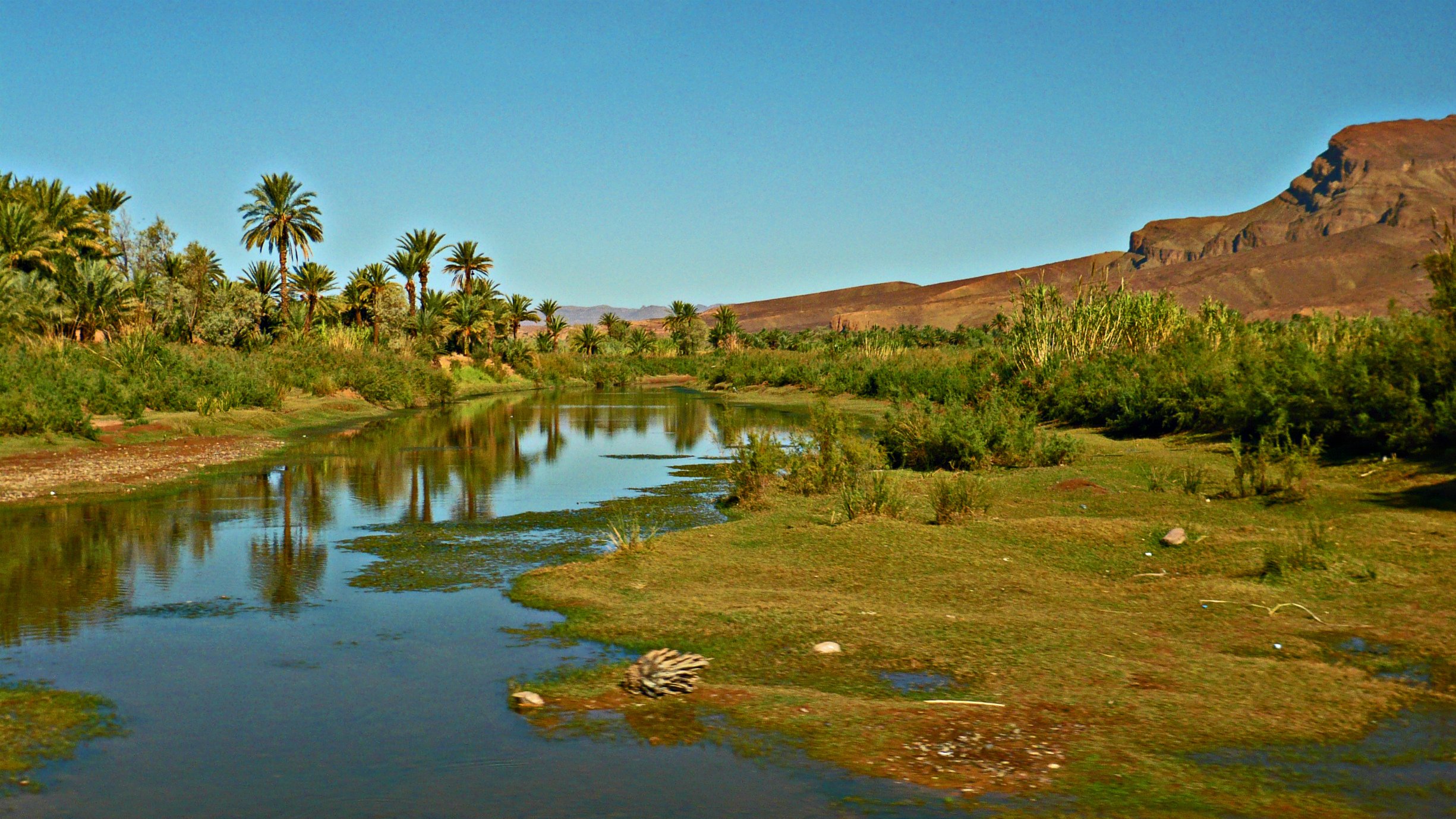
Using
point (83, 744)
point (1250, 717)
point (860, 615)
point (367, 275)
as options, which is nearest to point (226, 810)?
point (83, 744)

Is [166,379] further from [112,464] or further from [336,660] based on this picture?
[336,660]

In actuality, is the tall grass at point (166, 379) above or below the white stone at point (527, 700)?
above

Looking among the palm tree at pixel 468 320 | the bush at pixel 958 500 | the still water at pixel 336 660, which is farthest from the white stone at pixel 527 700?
the palm tree at pixel 468 320

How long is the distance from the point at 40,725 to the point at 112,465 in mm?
14726

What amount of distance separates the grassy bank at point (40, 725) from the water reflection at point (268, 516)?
174 cm

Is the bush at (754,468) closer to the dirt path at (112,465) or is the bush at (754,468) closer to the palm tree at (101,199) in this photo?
the dirt path at (112,465)

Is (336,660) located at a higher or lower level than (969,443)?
lower

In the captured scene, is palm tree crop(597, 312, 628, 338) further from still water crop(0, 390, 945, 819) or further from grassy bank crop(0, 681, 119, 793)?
grassy bank crop(0, 681, 119, 793)

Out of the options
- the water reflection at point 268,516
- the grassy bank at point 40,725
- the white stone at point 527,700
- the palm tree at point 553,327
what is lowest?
the white stone at point 527,700

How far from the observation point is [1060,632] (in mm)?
8055

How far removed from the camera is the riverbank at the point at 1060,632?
585 centimetres

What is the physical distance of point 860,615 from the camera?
28.6 feet

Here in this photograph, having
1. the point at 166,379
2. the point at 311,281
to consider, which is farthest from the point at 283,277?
the point at 166,379

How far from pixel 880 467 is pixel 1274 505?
5955 millimetres
